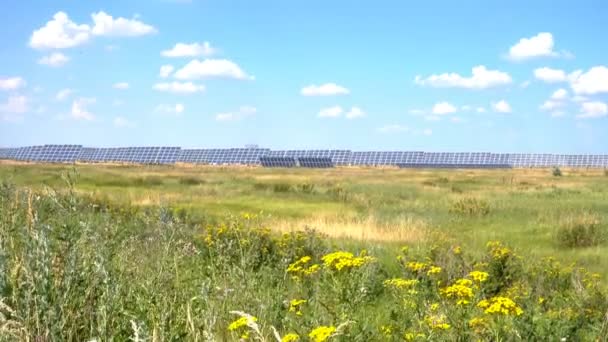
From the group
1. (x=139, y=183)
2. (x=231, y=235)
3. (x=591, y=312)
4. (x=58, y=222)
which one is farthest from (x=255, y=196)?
(x=58, y=222)

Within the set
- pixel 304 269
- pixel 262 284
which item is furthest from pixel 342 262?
pixel 304 269

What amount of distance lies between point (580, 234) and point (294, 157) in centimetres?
9936

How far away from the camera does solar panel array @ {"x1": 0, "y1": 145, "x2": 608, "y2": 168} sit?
118 meters

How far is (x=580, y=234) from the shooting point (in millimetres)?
16297

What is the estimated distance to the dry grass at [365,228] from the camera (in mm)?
15766

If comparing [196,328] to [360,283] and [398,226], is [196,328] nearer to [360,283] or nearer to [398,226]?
[360,283]

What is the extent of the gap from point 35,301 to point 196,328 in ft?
3.14

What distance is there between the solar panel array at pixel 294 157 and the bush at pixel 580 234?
92.6 metres

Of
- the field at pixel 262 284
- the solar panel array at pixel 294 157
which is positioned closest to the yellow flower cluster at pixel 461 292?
the field at pixel 262 284

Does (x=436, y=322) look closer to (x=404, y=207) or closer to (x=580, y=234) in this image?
(x=580, y=234)

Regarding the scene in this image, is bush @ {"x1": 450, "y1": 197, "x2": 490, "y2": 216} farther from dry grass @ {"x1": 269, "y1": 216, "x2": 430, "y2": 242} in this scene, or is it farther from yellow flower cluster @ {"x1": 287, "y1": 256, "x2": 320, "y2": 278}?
yellow flower cluster @ {"x1": 287, "y1": 256, "x2": 320, "y2": 278}

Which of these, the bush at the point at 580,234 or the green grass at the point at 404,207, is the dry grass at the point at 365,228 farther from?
the bush at the point at 580,234

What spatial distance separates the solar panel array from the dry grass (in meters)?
90.7

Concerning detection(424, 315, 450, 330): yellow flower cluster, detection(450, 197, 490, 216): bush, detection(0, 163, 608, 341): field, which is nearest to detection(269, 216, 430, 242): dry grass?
detection(0, 163, 608, 341): field
